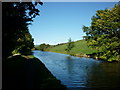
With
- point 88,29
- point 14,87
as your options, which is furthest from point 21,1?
point 88,29

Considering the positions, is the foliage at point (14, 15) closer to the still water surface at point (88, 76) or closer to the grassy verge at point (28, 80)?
the grassy verge at point (28, 80)

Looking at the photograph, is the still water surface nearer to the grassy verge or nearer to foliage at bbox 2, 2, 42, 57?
the grassy verge

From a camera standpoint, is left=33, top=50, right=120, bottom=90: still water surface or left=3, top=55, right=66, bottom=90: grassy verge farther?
left=33, top=50, right=120, bottom=90: still water surface

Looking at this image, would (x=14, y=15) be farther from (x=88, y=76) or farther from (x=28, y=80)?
(x=88, y=76)

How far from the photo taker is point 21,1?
16.1m

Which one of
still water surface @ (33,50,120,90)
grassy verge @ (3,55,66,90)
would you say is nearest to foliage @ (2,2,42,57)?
grassy verge @ (3,55,66,90)

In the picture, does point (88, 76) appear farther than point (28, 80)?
Yes

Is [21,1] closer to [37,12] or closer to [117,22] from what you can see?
[37,12]

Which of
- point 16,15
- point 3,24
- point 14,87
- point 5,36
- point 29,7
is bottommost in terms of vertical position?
point 14,87

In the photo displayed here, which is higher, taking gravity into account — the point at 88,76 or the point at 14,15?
the point at 14,15

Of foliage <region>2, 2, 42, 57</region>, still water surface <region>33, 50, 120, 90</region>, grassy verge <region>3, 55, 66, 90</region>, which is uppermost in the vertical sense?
foliage <region>2, 2, 42, 57</region>

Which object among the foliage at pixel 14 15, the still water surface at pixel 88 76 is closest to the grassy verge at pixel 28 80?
the still water surface at pixel 88 76

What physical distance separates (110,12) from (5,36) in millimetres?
33653

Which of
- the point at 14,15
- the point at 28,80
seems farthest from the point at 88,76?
the point at 14,15
